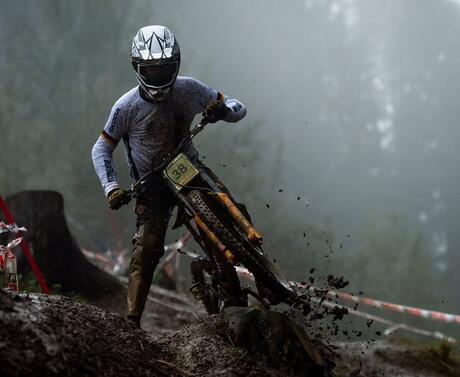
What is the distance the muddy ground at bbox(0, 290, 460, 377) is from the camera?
2.94 metres

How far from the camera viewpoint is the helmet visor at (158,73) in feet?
16.2

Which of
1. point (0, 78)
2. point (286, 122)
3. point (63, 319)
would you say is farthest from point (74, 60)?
point (286, 122)

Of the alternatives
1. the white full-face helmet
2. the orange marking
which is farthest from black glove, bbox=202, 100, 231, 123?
the orange marking

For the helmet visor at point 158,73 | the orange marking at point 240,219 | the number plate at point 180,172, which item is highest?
the helmet visor at point 158,73

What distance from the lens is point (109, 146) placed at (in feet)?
17.5

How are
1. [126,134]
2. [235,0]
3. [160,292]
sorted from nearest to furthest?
[126,134], [160,292], [235,0]

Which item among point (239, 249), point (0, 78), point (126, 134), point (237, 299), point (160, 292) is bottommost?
point (160, 292)

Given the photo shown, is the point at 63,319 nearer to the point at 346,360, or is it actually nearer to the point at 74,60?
the point at 346,360

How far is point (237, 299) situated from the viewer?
498 centimetres

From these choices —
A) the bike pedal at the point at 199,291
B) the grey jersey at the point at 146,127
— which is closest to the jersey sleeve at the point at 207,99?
the grey jersey at the point at 146,127

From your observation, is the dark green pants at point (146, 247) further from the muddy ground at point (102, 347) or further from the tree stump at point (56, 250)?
the tree stump at point (56, 250)

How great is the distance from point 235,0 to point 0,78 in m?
81.6

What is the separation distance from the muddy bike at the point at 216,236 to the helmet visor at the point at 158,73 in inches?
16.8

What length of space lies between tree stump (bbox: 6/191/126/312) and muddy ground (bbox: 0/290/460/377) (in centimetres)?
370
